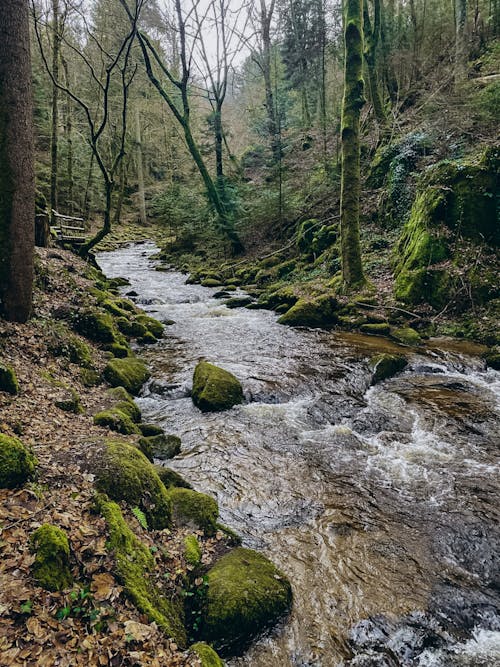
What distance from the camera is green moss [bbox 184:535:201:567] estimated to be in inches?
142

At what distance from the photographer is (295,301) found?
45.0 feet

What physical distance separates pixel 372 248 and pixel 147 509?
13.0m

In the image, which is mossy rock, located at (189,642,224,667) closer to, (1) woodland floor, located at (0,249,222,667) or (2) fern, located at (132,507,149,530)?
(1) woodland floor, located at (0,249,222,667)

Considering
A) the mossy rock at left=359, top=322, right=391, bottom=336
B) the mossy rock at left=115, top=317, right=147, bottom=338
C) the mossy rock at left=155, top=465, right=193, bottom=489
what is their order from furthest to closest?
the mossy rock at left=115, top=317, right=147, bottom=338 < the mossy rock at left=359, top=322, right=391, bottom=336 < the mossy rock at left=155, top=465, right=193, bottom=489

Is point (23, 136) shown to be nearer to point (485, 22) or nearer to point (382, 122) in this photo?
point (382, 122)

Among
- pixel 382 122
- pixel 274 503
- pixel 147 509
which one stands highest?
pixel 382 122

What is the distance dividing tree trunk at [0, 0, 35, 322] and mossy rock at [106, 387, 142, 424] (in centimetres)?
193

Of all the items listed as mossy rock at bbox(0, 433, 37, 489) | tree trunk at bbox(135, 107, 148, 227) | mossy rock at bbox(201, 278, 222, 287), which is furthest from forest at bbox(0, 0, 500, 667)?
tree trunk at bbox(135, 107, 148, 227)

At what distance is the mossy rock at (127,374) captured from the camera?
7465 mm

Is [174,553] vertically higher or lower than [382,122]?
lower

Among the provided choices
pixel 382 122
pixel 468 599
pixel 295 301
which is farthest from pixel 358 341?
pixel 382 122

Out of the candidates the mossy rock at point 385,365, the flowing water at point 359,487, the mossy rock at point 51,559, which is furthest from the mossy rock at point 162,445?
the mossy rock at point 385,365

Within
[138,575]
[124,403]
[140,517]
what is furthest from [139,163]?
[138,575]

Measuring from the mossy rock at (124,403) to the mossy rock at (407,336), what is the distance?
6.56m
